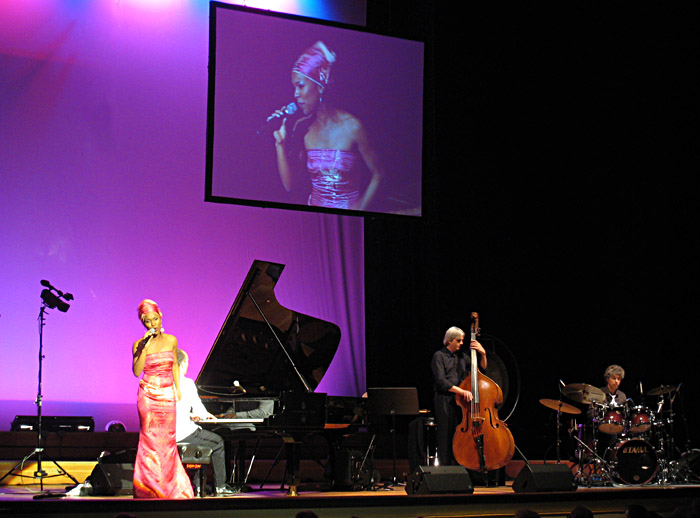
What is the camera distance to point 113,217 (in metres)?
8.74

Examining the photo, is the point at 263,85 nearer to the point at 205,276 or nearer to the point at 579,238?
the point at 205,276

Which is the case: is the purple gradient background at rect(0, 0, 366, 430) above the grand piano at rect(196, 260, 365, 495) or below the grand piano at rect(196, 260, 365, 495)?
above

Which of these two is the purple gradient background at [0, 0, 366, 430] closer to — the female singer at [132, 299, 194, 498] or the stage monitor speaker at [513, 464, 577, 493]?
the female singer at [132, 299, 194, 498]

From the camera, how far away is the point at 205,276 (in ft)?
29.6

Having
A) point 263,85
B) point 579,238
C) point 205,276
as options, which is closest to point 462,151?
point 579,238

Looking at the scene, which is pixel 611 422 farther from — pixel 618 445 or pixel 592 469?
pixel 592 469

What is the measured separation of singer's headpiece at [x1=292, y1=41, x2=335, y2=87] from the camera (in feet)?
27.2

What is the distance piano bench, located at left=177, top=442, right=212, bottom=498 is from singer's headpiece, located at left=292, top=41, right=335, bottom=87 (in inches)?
159

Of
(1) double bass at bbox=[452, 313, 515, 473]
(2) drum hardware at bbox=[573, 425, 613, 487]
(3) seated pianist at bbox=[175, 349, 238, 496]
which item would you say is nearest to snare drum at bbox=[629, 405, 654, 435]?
(2) drum hardware at bbox=[573, 425, 613, 487]

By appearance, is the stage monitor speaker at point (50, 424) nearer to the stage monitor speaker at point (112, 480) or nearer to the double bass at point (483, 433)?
the stage monitor speaker at point (112, 480)

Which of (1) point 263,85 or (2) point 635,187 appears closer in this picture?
(1) point 263,85

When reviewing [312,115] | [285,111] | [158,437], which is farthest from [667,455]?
[158,437]

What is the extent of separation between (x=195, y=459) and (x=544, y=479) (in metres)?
2.62

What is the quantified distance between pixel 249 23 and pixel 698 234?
5.32m
